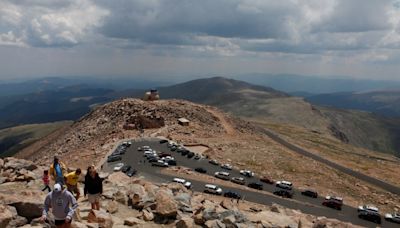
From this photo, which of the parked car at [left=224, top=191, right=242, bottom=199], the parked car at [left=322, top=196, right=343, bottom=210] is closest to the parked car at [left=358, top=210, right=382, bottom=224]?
the parked car at [left=322, top=196, right=343, bottom=210]

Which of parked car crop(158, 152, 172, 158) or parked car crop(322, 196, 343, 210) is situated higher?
parked car crop(158, 152, 172, 158)

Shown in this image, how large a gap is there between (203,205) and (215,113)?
10211cm

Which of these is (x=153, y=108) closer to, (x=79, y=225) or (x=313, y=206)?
(x=313, y=206)

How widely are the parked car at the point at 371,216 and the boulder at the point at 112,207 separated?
48.8 metres

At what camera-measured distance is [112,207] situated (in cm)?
2908

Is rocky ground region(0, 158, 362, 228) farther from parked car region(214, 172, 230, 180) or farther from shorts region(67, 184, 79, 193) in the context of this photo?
parked car region(214, 172, 230, 180)

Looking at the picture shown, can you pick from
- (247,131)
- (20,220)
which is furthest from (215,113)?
(20,220)

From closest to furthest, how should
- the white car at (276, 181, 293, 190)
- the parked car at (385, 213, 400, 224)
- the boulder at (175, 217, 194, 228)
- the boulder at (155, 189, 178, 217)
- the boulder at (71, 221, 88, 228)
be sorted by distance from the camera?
the boulder at (71, 221, 88, 228), the boulder at (175, 217, 194, 228), the boulder at (155, 189, 178, 217), the parked car at (385, 213, 400, 224), the white car at (276, 181, 293, 190)

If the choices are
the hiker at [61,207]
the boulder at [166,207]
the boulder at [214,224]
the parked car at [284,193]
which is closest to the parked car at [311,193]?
the parked car at [284,193]

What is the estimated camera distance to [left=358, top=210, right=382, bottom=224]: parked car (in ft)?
216

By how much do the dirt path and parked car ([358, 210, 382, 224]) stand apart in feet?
180

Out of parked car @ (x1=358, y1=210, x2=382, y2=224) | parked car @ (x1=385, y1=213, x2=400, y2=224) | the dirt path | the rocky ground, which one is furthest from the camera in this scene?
the dirt path

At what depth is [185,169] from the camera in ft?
261

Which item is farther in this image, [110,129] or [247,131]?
[247,131]
